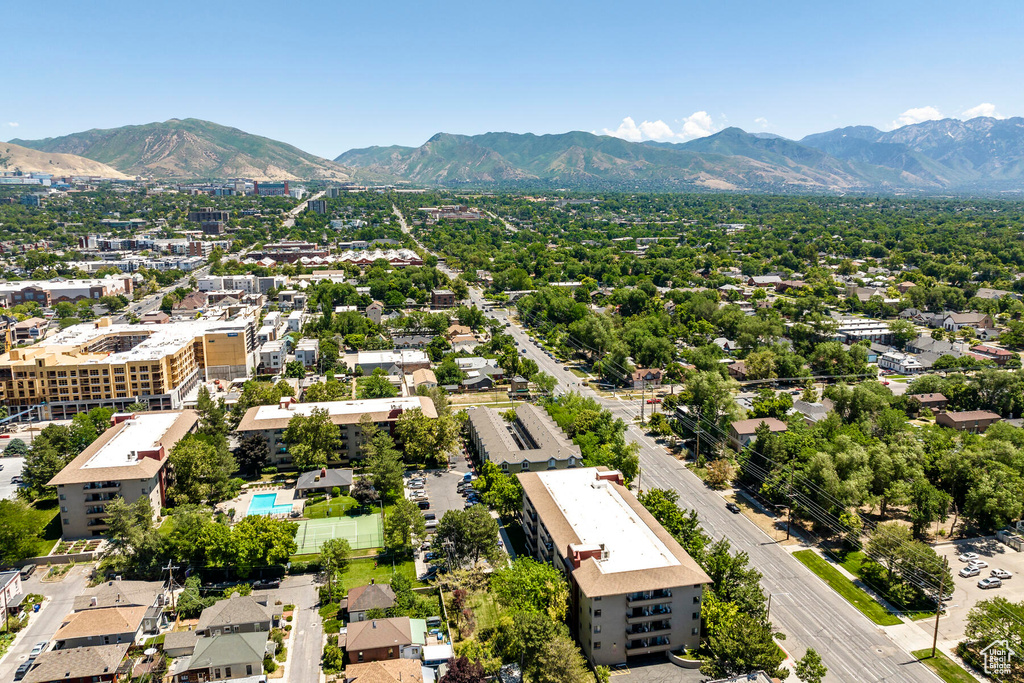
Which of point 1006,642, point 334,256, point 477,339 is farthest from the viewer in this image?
point 334,256

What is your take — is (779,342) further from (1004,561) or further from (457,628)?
(457,628)

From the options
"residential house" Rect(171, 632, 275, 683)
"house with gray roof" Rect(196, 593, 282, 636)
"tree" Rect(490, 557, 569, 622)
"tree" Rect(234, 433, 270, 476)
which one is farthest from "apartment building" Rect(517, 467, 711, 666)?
"tree" Rect(234, 433, 270, 476)

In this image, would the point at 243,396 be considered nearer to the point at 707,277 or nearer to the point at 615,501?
the point at 615,501

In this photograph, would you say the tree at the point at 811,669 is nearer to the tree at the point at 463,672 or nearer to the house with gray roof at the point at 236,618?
the tree at the point at 463,672

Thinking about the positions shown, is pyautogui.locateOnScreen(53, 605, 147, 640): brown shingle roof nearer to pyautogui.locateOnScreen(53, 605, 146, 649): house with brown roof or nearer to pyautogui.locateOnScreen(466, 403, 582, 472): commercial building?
pyautogui.locateOnScreen(53, 605, 146, 649): house with brown roof

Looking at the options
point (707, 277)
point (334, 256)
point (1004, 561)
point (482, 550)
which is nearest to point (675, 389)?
point (1004, 561)

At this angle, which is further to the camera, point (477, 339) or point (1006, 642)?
point (477, 339)

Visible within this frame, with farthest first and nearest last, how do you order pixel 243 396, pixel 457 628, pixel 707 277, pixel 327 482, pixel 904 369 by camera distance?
pixel 707 277 → pixel 904 369 → pixel 243 396 → pixel 327 482 → pixel 457 628

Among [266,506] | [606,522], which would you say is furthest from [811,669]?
[266,506]

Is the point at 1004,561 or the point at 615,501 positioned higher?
the point at 615,501
